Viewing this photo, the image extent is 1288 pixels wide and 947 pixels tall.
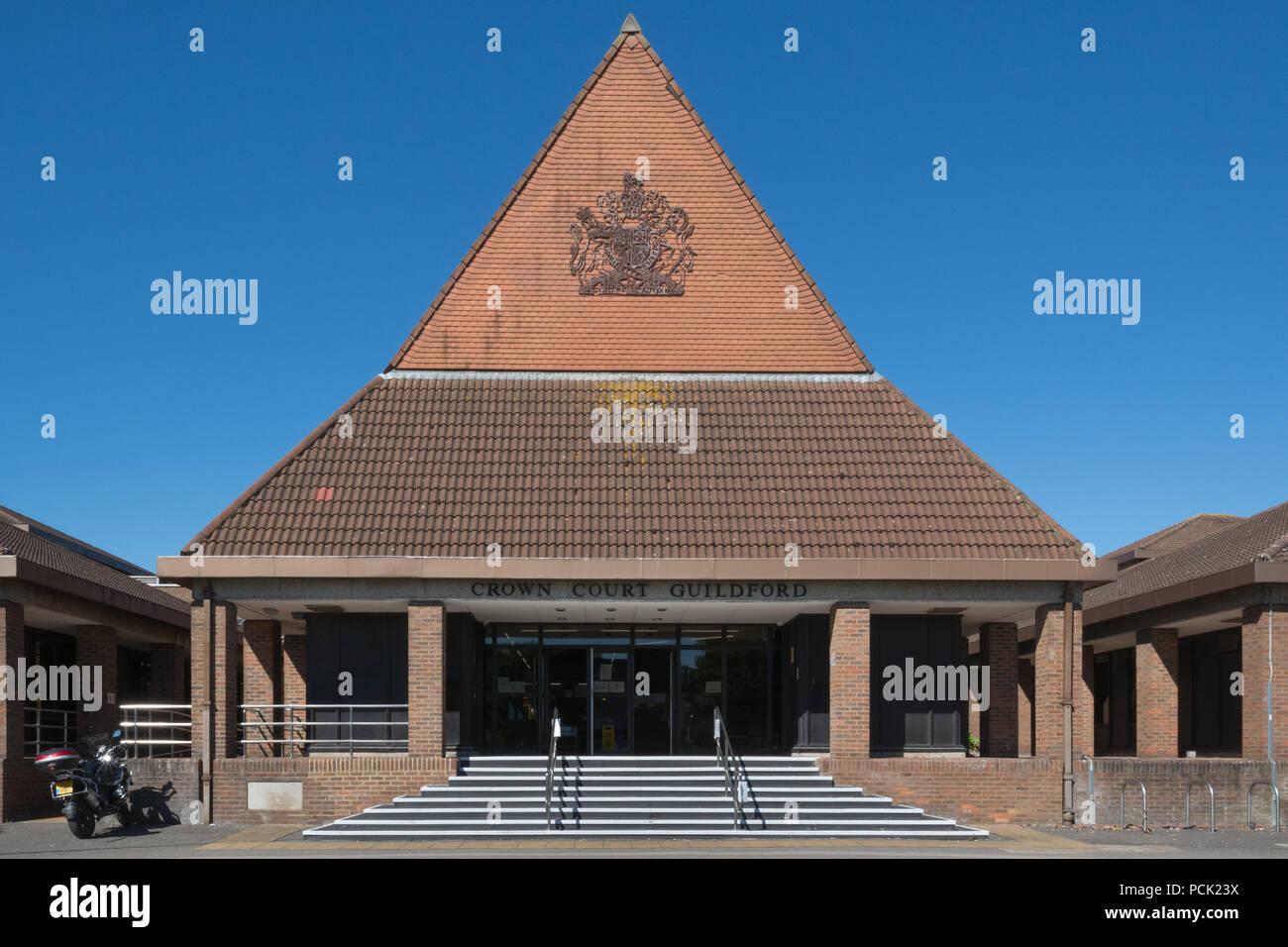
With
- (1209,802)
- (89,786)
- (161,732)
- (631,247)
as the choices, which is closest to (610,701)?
(631,247)

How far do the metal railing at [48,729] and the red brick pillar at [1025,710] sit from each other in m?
19.4

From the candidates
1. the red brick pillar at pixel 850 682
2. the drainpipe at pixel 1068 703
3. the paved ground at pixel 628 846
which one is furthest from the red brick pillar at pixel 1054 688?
the red brick pillar at pixel 850 682

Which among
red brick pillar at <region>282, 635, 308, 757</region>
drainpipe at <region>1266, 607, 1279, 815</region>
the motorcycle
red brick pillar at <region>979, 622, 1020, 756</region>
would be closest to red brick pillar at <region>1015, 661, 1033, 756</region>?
red brick pillar at <region>979, 622, 1020, 756</region>

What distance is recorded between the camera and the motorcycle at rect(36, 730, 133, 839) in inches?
742

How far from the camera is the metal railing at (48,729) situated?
25.8 metres

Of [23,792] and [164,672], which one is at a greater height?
[164,672]

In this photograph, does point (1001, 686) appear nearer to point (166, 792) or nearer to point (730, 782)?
point (730, 782)

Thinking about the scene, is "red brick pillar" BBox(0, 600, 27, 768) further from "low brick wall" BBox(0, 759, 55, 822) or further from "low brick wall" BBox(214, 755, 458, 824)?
"low brick wall" BBox(214, 755, 458, 824)

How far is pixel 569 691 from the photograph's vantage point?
80.5 feet

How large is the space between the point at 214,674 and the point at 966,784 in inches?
495

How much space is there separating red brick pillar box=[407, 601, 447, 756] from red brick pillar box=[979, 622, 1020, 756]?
456 inches

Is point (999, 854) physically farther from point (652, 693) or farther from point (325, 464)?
point (325, 464)

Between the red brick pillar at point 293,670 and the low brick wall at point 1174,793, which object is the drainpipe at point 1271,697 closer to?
the low brick wall at point 1174,793

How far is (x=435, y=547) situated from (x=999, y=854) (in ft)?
32.9
